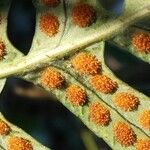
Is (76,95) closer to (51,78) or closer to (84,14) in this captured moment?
(51,78)

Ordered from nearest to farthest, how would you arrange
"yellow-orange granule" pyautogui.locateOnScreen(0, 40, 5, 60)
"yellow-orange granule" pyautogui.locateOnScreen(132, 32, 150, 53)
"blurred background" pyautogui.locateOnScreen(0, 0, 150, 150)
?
"yellow-orange granule" pyautogui.locateOnScreen(132, 32, 150, 53), "yellow-orange granule" pyautogui.locateOnScreen(0, 40, 5, 60), "blurred background" pyautogui.locateOnScreen(0, 0, 150, 150)

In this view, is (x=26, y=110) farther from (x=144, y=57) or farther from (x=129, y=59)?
(x=144, y=57)

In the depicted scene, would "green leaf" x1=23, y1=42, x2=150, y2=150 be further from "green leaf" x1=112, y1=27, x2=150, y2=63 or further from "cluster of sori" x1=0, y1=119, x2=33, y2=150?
"cluster of sori" x1=0, y1=119, x2=33, y2=150

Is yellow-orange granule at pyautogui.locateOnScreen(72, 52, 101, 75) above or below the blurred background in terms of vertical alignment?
above

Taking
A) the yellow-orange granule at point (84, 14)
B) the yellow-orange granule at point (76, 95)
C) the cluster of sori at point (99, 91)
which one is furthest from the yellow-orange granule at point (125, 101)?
the yellow-orange granule at point (84, 14)

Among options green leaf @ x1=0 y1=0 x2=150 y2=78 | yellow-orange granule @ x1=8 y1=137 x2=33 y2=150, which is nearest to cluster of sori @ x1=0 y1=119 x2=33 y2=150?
yellow-orange granule @ x1=8 y1=137 x2=33 y2=150

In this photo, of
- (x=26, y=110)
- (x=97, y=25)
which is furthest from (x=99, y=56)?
(x=26, y=110)

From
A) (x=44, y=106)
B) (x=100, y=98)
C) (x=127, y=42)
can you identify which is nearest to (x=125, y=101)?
(x=100, y=98)
